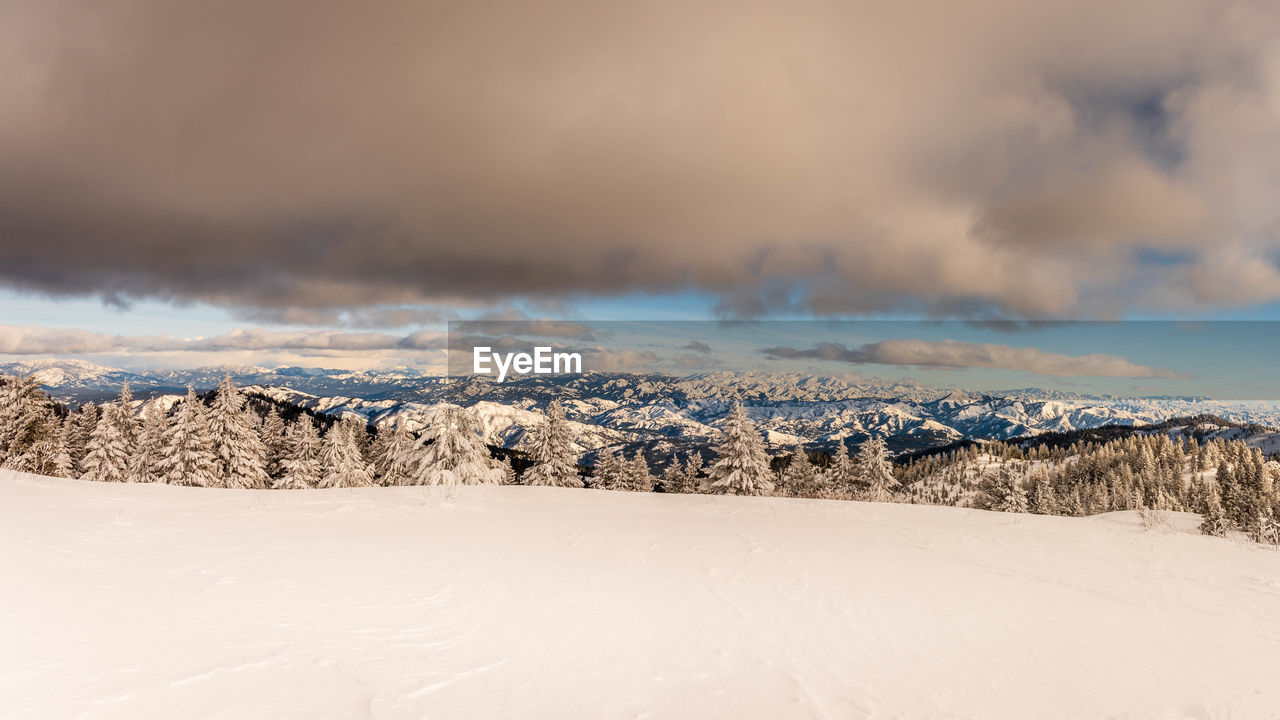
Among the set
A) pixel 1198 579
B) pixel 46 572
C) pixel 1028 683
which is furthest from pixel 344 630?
pixel 1198 579

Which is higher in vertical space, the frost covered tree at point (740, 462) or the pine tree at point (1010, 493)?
the frost covered tree at point (740, 462)

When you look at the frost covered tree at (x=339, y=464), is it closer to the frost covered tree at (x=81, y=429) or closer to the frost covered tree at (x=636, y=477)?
the frost covered tree at (x=636, y=477)

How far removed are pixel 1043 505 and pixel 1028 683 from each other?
72501mm

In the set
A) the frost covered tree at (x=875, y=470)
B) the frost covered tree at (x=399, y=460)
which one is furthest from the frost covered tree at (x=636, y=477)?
the frost covered tree at (x=875, y=470)

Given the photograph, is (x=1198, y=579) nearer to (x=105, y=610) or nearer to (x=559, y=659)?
(x=559, y=659)

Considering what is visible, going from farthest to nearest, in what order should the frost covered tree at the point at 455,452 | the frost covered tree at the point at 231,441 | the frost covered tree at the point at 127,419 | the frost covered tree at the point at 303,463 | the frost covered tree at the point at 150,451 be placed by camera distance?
1. the frost covered tree at the point at 127,419
2. the frost covered tree at the point at 303,463
3. the frost covered tree at the point at 150,451
4. the frost covered tree at the point at 231,441
5. the frost covered tree at the point at 455,452

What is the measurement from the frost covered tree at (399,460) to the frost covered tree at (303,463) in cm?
492

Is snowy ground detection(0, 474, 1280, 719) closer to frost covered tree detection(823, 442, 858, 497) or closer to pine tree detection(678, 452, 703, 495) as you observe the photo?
pine tree detection(678, 452, 703, 495)

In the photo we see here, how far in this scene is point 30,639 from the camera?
14.4ft

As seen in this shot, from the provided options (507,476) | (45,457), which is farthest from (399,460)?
(45,457)

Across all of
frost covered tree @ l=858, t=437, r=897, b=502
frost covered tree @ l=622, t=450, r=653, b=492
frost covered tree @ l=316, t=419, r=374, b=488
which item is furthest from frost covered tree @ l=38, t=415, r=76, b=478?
frost covered tree @ l=858, t=437, r=897, b=502

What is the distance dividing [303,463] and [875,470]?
5218 centimetres

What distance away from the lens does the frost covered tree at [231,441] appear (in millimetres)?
35509

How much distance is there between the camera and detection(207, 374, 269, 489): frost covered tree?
35.5 meters
